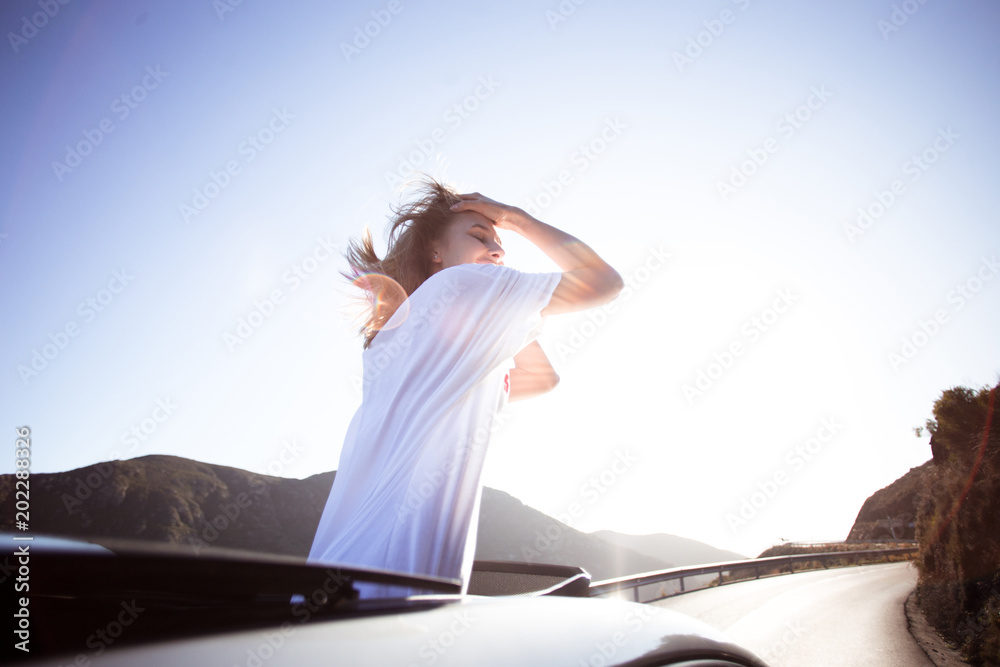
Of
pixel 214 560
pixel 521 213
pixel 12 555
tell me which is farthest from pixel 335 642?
pixel 521 213

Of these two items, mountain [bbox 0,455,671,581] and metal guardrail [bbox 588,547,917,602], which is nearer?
mountain [bbox 0,455,671,581]

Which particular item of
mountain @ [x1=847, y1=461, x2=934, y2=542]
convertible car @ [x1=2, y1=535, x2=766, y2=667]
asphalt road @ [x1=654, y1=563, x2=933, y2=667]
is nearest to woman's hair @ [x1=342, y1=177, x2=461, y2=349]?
convertible car @ [x1=2, y1=535, x2=766, y2=667]

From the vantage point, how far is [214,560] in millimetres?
735

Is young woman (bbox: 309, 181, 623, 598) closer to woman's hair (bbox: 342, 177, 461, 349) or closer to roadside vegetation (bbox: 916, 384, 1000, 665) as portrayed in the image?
woman's hair (bbox: 342, 177, 461, 349)

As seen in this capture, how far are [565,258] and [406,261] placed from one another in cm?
88

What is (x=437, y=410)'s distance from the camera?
143 centimetres

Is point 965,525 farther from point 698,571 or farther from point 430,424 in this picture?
point 430,424

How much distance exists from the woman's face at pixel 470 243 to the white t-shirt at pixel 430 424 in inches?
18.5

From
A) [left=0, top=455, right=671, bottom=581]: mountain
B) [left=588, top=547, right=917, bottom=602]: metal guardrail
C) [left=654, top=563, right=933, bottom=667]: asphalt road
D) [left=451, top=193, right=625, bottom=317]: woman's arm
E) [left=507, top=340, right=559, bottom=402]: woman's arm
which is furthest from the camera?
[left=588, top=547, right=917, bottom=602]: metal guardrail

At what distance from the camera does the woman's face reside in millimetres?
2117

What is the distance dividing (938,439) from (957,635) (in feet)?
12.8

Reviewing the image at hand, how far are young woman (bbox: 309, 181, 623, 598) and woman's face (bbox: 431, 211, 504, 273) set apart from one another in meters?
0.24

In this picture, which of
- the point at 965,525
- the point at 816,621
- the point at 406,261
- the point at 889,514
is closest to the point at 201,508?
the point at 816,621

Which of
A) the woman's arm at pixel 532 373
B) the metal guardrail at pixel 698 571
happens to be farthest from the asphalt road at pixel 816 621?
the woman's arm at pixel 532 373
